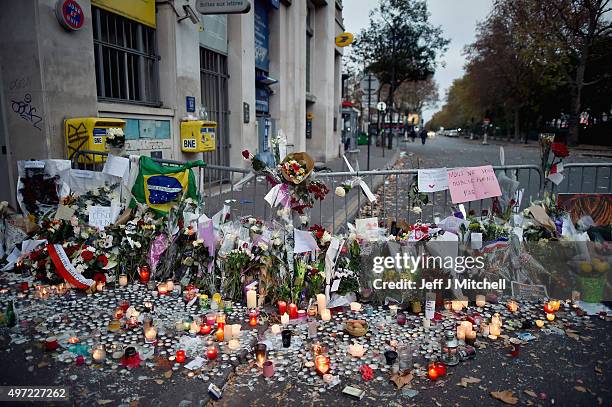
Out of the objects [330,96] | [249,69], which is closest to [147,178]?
[249,69]

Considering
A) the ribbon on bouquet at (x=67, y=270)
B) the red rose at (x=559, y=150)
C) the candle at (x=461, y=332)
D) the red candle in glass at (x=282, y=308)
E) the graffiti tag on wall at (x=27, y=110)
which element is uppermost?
the graffiti tag on wall at (x=27, y=110)

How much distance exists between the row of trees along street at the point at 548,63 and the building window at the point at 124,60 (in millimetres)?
30339

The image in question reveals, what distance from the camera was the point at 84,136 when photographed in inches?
253

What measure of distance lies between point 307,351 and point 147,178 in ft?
10.3

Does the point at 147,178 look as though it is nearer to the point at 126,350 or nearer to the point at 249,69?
the point at 126,350

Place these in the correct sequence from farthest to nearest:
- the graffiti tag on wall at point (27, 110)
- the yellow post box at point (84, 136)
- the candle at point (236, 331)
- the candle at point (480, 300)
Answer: the yellow post box at point (84, 136) → the graffiti tag on wall at point (27, 110) → the candle at point (480, 300) → the candle at point (236, 331)

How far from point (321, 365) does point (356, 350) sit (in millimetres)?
410

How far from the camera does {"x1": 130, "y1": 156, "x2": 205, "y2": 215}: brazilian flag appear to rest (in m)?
5.37

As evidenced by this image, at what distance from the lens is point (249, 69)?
12.2 metres

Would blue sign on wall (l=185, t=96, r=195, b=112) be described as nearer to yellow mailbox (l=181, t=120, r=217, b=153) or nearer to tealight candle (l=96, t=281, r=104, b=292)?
yellow mailbox (l=181, t=120, r=217, b=153)

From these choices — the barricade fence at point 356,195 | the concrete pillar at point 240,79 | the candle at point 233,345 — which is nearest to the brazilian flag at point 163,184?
the barricade fence at point 356,195

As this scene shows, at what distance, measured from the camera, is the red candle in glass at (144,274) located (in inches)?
206

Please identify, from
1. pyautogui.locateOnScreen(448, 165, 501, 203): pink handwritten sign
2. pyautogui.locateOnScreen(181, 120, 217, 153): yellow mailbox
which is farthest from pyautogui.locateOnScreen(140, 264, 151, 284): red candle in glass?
pyautogui.locateOnScreen(181, 120, 217, 153): yellow mailbox

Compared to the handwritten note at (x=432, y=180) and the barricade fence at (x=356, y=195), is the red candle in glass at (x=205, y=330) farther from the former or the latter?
the handwritten note at (x=432, y=180)
